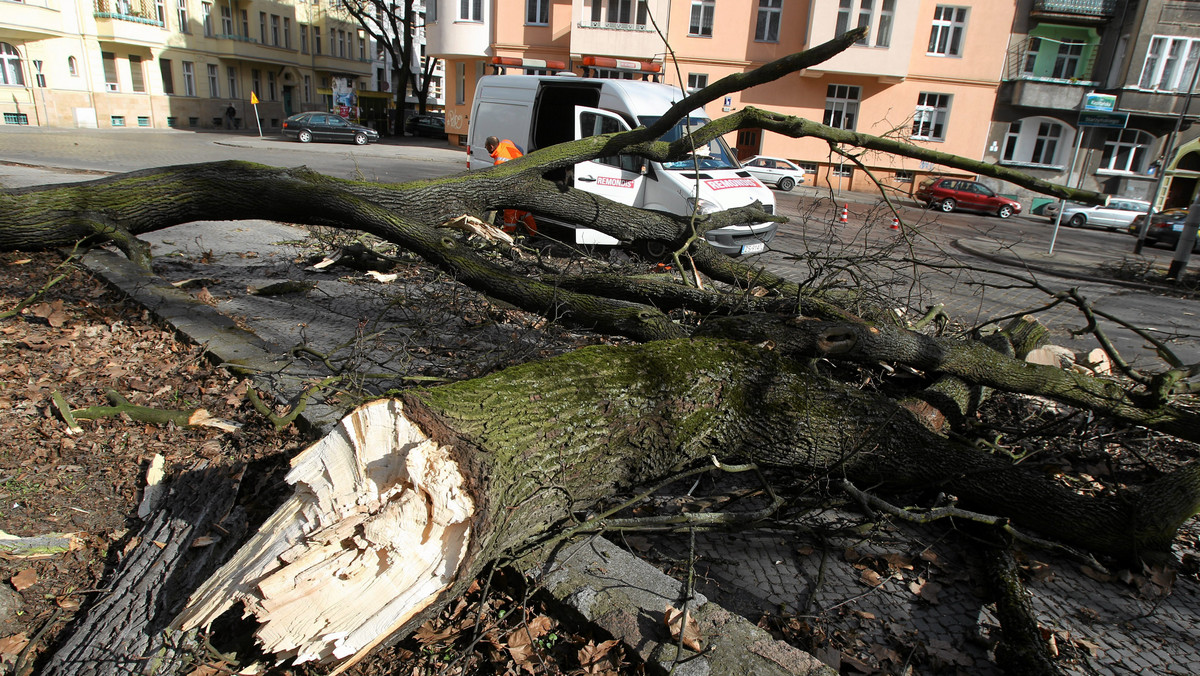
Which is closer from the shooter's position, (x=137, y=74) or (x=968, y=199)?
(x=968, y=199)

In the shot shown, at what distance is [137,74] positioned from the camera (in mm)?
36969

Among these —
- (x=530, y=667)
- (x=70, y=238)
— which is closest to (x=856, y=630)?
(x=530, y=667)

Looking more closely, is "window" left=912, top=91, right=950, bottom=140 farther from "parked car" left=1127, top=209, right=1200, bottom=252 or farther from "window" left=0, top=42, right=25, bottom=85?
"window" left=0, top=42, right=25, bottom=85

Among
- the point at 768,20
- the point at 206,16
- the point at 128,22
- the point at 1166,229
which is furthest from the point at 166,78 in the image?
the point at 1166,229

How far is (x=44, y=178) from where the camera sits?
1238cm

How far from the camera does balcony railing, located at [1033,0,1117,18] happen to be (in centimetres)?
2748

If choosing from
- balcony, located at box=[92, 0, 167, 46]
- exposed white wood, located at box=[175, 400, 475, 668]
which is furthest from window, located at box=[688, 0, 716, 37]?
exposed white wood, located at box=[175, 400, 475, 668]

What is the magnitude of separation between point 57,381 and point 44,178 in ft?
37.4

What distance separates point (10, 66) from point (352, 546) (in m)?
41.7

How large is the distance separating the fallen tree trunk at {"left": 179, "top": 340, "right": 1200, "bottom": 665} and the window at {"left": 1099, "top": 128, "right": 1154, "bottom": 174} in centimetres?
3466

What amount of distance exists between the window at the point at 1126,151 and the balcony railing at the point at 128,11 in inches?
1878

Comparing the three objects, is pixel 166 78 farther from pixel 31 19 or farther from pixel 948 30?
pixel 948 30

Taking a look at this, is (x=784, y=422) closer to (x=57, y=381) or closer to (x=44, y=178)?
(x=57, y=381)

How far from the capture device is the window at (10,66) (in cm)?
3111
